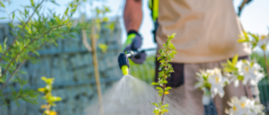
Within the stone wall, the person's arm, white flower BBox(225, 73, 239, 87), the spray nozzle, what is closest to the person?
white flower BBox(225, 73, 239, 87)

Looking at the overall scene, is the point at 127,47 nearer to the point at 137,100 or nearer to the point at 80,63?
the point at 137,100

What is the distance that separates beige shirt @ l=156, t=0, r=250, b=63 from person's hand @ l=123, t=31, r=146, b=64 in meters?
0.21

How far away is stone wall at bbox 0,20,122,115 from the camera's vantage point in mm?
4438

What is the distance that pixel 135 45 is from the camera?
1.55m

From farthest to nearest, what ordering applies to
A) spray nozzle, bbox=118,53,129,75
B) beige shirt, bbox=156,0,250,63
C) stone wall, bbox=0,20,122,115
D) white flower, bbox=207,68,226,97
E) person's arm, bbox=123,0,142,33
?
stone wall, bbox=0,20,122,115
person's arm, bbox=123,0,142,33
beige shirt, bbox=156,0,250,63
white flower, bbox=207,68,226,97
spray nozzle, bbox=118,53,129,75

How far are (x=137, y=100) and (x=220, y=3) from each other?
3.06 ft

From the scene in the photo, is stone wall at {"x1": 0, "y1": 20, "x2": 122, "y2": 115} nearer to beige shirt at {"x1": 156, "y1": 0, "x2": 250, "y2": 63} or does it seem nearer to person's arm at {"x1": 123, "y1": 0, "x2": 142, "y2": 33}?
Answer: person's arm at {"x1": 123, "y1": 0, "x2": 142, "y2": 33}

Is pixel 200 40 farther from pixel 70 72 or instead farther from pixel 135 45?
pixel 70 72

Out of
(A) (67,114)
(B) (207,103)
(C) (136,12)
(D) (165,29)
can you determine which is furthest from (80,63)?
(B) (207,103)

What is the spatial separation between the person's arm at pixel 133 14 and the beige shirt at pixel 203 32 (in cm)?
34

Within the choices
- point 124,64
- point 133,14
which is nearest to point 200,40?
point 133,14

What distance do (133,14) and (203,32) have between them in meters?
0.59

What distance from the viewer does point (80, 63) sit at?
4664mm

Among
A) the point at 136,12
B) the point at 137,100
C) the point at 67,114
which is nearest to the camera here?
the point at 137,100
